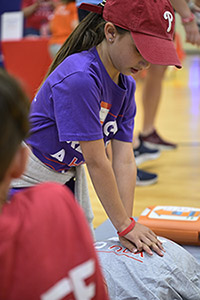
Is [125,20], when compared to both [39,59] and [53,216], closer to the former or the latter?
[53,216]

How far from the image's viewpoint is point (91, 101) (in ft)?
3.53

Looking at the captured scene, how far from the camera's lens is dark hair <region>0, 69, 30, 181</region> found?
1.78 ft

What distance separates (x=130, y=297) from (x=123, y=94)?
478 mm

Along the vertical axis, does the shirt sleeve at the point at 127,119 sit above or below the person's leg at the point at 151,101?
above

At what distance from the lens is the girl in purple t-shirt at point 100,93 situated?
1.06m

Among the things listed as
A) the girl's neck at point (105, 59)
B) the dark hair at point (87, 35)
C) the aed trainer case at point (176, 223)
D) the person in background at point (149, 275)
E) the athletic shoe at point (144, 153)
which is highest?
the dark hair at point (87, 35)

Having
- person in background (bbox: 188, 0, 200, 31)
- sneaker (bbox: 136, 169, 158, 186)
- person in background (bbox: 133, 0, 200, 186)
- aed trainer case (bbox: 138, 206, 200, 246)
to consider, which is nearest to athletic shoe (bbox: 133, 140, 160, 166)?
person in background (bbox: 133, 0, 200, 186)

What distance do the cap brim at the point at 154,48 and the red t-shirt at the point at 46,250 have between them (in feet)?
1.61

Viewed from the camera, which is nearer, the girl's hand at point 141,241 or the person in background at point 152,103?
the girl's hand at point 141,241

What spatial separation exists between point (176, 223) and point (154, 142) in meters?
1.07

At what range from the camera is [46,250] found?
2.00ft

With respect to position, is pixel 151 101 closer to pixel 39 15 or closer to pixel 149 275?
pixel 149 275

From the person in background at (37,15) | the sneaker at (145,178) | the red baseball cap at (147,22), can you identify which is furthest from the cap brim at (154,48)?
the person in background at (37,15)

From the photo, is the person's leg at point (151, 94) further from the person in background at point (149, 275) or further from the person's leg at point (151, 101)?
the person in background at point (149, 275)
